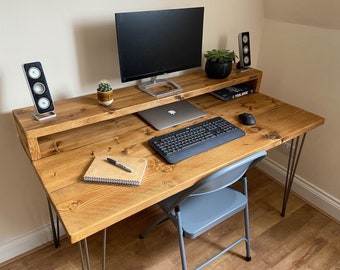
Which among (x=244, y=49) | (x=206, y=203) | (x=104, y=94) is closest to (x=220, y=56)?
(x=244, y=49)

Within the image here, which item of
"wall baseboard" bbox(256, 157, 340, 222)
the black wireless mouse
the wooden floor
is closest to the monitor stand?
the black wireless mouse

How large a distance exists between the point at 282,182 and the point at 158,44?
4.69 feet

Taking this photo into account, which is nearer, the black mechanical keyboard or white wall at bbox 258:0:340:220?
the black mechanical keyboard

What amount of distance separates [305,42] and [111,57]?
47.3 inches

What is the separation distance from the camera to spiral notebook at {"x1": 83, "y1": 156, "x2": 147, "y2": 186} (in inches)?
43.0

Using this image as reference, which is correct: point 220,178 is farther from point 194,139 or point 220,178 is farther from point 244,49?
point 244,49

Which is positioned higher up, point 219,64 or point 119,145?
point 219,64

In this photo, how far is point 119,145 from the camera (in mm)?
1328

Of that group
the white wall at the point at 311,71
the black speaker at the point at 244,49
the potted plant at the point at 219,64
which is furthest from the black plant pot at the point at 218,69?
the white wall at the point at 311,71

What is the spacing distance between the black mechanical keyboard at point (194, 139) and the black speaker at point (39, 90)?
1.51ft

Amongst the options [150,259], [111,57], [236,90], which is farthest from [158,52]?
[150,259]

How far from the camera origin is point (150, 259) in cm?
165

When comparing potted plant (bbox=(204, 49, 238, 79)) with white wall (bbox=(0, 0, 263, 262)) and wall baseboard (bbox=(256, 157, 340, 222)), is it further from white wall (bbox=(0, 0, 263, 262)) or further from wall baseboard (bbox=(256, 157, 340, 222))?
wall baseboard (bbox=(256, 157, 340, 222))

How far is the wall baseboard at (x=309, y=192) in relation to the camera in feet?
6.30
